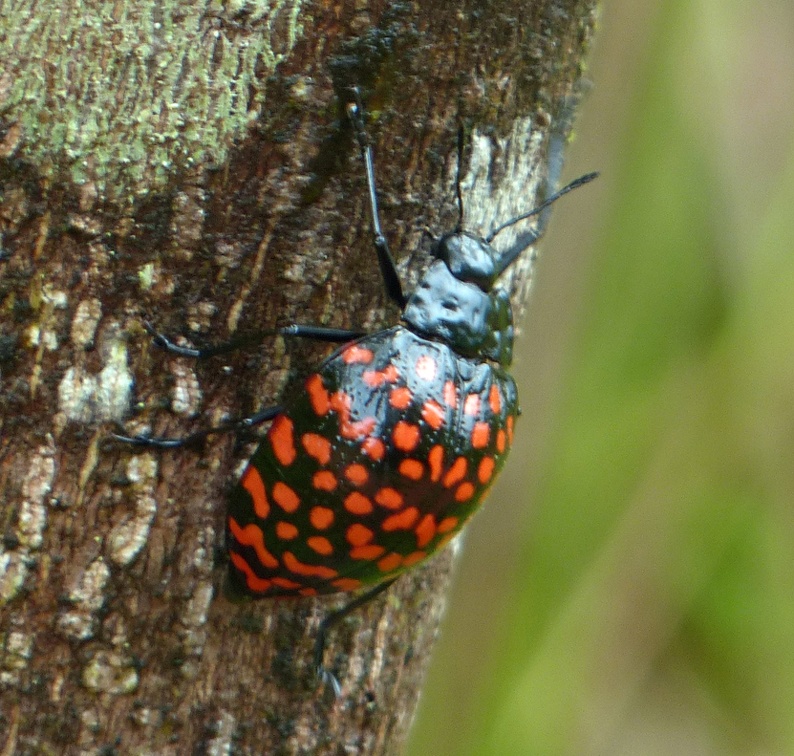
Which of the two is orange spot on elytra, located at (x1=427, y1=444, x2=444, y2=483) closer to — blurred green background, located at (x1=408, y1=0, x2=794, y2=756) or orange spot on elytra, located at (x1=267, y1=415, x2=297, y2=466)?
orange spot on elytra, located at (x1=267, y1=415, x2=297, y2=466)

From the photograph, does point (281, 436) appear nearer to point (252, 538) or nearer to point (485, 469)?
point (252, 538)

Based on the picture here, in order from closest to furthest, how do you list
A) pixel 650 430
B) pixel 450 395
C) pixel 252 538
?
pixel 252 538 < pixel 450 395 < pixel 650 430

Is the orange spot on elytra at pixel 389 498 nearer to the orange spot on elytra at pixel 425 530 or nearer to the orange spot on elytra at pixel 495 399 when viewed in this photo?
the orange spot on elytra at pixel 425 530

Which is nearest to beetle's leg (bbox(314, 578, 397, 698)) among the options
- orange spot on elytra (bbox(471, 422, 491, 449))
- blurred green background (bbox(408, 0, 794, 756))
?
orange spot on elytra (bbox(471, 422, 491, 449))

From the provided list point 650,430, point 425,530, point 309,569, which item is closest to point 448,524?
point 425,530

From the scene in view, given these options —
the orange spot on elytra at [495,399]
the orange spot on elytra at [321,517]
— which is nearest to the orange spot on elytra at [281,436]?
the orange spot on elytra at [321,517]

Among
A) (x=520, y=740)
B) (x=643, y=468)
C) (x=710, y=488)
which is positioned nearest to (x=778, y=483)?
(x=710, y=488)
